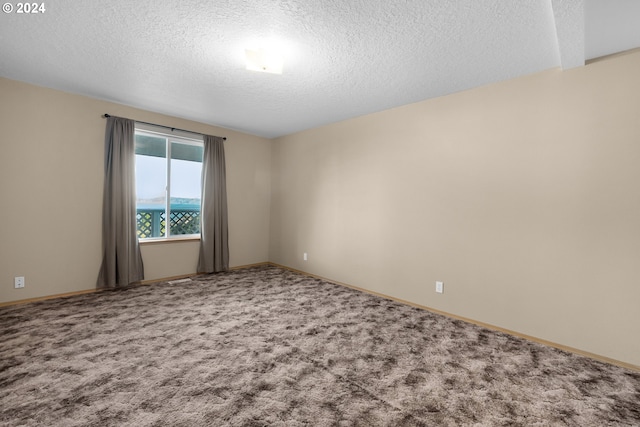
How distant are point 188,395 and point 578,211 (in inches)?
132

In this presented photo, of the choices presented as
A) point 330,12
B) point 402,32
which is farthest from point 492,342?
point 330,12

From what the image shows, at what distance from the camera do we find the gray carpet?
5.42 feet

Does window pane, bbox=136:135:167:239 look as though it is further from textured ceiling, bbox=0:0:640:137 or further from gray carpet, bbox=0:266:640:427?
gray carpet, bbox=0:266:640:427

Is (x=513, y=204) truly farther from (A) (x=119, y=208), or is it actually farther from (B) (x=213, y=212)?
(A) (x=119, y=208)

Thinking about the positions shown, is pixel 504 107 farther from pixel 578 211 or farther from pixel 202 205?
pixel 202 205

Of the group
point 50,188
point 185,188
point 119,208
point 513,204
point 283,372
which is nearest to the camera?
point 283,372

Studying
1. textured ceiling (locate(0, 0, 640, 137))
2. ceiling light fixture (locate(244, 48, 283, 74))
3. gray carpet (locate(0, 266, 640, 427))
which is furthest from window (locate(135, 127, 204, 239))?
ceiling light fixture (locate(244, 48, 283, 74))

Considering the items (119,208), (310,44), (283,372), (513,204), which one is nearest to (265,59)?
(310,44)

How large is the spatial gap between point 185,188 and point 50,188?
1.67 meters

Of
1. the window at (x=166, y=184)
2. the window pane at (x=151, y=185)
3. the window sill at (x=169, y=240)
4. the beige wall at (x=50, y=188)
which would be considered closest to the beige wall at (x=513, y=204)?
the window sill at (x=169, y=240)

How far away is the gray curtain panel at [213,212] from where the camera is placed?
15.6 ft

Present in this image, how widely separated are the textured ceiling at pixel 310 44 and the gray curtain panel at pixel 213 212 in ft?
4.58

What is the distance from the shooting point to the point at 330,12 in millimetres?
1947

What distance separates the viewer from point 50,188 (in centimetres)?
343
